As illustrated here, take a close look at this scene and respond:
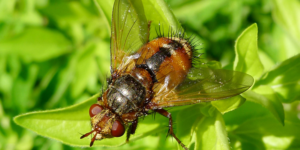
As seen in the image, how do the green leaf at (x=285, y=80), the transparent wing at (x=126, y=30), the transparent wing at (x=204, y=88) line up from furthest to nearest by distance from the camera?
the transparent wing at (x=126, y=30) → the green leaf at (x=285, y=80) → the transparent wing at (x=204, y=88)

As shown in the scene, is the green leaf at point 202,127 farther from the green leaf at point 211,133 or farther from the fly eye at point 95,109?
the fly eye at point 95,109

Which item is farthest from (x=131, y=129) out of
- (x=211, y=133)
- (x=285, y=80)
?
(x=285, y=80)

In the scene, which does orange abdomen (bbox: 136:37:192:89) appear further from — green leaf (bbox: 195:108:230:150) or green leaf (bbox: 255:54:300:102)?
green leaf (bbox: 255:54:300:102)

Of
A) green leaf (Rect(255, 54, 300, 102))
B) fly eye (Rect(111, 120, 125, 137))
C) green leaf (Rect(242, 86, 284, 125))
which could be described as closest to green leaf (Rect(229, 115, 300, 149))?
green leaf (Rect(255, 54, 300, 102))

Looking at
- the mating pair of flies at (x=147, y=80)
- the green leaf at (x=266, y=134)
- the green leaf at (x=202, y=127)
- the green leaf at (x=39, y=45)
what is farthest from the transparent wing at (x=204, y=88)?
the green leaf at (x=39, y=45)

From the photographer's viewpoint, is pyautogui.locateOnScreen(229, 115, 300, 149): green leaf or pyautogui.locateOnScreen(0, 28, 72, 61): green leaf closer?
pyautogui.locateOnScreen(229, 115, 300, 149): green leaf

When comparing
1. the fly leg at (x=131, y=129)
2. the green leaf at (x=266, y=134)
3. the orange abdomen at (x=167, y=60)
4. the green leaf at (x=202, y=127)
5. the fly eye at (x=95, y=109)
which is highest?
the orange abdomen at (x=167, y=60)
